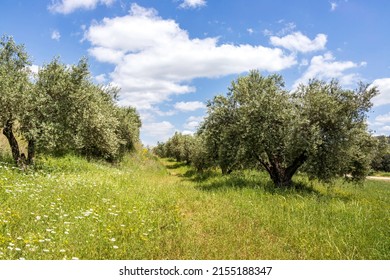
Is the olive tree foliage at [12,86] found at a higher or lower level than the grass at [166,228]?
higher

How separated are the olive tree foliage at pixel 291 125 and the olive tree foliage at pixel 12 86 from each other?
45.8ft

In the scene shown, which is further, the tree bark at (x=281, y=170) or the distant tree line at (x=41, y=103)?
the tree bark at (x=281, y=170)

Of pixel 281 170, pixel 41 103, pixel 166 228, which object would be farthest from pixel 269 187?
pixel 41 103

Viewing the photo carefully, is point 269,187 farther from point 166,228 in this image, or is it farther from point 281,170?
point 166,228

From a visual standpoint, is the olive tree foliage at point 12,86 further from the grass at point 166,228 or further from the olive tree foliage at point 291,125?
the olive tree foliage at point 291,125

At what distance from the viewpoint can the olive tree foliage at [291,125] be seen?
19.9 m

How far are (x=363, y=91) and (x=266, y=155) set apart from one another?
817cm

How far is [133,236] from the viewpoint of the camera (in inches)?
329

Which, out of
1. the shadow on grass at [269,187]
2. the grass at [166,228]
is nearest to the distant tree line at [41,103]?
the grass at [166,228]

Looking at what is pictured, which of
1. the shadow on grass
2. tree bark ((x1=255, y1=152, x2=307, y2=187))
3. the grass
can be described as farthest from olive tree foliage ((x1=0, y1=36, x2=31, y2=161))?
A: tree bark ((x1=255, y1=152, x2=307, y2=187))

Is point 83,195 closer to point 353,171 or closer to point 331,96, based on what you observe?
point 331,96

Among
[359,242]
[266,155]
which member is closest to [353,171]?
[266,155]

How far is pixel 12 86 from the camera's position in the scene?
18.4 metres

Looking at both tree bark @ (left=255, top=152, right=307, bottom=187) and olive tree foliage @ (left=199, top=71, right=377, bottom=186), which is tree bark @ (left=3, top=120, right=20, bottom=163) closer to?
olive tree foliage @ (left=199, top=71, right=377, bottom=186)
